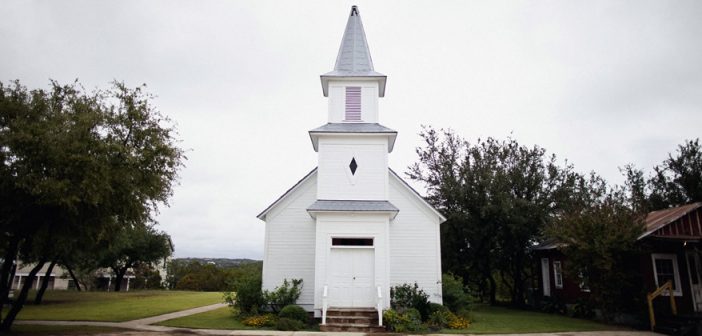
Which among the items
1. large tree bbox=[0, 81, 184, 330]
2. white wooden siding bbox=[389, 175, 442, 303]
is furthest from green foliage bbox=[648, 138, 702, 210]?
large tree bbox=[0, 81, 184, 330]

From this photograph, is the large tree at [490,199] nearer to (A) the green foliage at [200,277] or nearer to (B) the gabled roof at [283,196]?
(B) the gabled roof at [283,196]

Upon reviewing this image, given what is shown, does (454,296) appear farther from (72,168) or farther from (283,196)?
(72,168)

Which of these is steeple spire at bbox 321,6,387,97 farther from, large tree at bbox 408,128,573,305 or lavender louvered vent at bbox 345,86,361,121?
large tree at bbox 408,128,573,305

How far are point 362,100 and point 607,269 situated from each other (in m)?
12.0

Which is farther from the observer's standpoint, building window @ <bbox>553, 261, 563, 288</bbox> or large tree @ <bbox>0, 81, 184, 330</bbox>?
building window @ <bbox>553, 261, 563, 288</bbox>

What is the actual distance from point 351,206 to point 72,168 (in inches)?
375

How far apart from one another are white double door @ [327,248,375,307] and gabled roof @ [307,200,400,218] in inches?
61.7

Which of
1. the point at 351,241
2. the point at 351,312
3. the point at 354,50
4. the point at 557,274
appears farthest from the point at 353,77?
the point at 557,274

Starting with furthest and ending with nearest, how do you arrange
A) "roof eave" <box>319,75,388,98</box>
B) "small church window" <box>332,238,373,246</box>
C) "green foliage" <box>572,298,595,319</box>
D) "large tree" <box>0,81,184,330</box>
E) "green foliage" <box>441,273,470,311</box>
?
"green foliage" <box>572,298,595,319</box> → "roof eave" <box>319,75,388,98</box> → "green foliage" <box>441,273,470,311</box> → "small church window" <box>332,238,373,246</box> → "large tree" <box>0,81,184,330</box>

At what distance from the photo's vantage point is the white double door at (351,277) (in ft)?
56.4

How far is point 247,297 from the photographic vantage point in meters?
18.2

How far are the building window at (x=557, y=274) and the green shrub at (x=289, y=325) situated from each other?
16.9 meters

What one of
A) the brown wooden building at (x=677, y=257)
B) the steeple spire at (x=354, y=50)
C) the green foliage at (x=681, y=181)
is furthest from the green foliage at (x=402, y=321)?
the green foliage at (x=681, y=181)

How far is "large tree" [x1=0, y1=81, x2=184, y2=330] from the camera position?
500 inches
